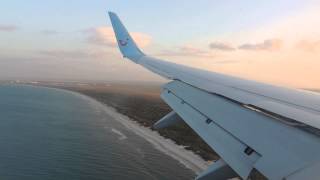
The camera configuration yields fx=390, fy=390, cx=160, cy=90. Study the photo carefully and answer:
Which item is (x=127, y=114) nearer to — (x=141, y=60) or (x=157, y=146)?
(x=157, y=146)

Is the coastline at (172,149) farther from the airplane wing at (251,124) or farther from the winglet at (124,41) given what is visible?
the airplane wing at (251,124)

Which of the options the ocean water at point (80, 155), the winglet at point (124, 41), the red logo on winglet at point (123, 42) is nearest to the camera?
the winglet at point (124, 41)

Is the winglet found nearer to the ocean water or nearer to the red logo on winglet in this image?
the red logo on winglet

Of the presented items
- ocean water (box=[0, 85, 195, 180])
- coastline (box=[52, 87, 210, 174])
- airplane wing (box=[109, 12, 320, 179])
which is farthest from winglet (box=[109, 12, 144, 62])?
coastline (box=[52, 87, 210, 174])

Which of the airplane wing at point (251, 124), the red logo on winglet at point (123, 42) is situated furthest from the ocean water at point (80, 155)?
the airplane wing at point (251, 124)

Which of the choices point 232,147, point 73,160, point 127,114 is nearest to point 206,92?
point 232,147
